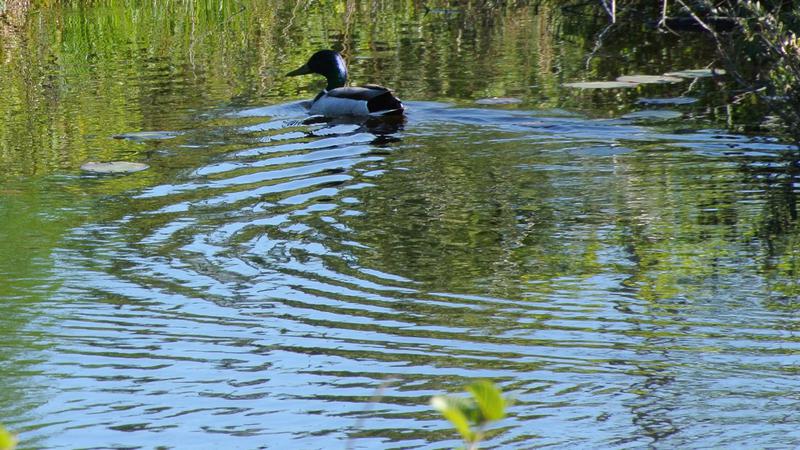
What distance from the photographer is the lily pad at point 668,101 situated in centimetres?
1101

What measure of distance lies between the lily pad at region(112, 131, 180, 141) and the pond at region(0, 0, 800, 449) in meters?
0.03

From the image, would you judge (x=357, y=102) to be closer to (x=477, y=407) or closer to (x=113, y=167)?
(x=113, y=167)

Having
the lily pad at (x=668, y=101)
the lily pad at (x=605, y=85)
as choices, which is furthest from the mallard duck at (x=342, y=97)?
the lily pad at (x=668, y=101)

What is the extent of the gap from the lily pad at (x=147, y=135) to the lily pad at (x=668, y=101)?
390cm

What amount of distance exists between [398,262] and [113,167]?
330 cm

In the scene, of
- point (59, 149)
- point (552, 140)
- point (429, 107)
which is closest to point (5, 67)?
point (59, 149)

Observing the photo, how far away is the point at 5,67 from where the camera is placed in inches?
554

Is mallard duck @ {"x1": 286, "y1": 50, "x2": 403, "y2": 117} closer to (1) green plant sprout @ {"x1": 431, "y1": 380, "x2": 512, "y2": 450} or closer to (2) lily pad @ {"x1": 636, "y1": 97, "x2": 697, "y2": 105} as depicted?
(2) lily pad @ {"x1": 636, "y1": 97, "x2": 697, "y2": 105}

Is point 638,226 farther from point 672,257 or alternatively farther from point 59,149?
point 59,149

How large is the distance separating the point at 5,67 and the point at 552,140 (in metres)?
6.93

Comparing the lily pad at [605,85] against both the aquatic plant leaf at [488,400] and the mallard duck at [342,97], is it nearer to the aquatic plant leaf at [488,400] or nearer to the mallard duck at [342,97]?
the mallard duck at [342,97]

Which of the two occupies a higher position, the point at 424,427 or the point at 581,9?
the point at 581,9

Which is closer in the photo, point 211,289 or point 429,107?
point 211,289

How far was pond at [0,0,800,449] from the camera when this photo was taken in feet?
15.2
